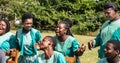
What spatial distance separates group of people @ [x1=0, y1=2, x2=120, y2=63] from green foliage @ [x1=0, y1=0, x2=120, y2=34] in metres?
13.9

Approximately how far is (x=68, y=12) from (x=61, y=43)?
15349 mm

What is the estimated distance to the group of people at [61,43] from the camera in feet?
18.2

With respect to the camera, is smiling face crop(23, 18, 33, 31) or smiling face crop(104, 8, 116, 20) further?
smiling face crop(23, 18, 33, 31)

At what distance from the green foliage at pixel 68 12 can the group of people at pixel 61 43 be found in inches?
548

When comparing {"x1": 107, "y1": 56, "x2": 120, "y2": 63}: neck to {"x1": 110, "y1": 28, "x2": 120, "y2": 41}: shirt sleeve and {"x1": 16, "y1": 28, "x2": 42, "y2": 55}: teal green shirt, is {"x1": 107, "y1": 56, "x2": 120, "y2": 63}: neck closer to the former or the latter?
{"x1": 110, "y1": 28, "x2": 120, "y2": 41}: shirt sleeve

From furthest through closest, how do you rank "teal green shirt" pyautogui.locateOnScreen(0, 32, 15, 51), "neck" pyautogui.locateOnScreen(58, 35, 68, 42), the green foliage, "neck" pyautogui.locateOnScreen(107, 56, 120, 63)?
the green foliage → "teal green shirt" pyautogui.locateOnScreen(0, 32, 15, 51) → "neck" pyautogui.locateOnScreen(58, 35, 68, 42) → "neck" pyautogui.locateOnScreen(107, 56, 120, 63)

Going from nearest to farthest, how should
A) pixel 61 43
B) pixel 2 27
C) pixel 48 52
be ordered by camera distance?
1. pixel 48 52
2. pixel 61 43
3. pixel 2 27

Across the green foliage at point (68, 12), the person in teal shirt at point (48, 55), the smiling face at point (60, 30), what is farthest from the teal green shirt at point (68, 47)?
the green foliage at point (68, 12)

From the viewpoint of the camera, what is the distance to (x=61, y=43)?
6.89 meters

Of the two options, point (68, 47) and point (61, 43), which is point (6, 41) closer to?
point (61, 43)

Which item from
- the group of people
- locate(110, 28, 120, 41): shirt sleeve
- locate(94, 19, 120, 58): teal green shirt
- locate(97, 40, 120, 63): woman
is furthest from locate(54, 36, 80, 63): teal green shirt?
locate(97, 40, 120, 63): woman

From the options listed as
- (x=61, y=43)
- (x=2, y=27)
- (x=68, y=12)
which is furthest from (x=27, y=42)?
(x=68, y=12)

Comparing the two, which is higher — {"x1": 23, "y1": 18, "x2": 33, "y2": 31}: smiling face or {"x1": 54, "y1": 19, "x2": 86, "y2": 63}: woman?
{"x1": 23, "y1": 18, "x2": 33, "y2": 31}: smiling face

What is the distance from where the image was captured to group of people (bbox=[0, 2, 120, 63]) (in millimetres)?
5559
